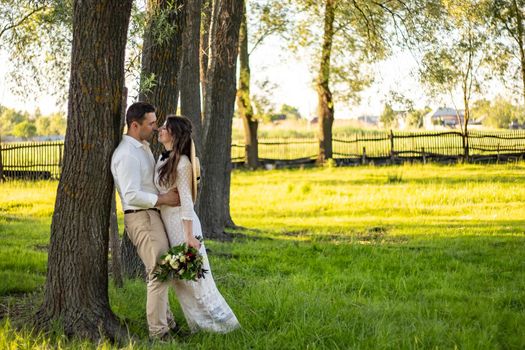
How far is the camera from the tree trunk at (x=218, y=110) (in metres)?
15.3

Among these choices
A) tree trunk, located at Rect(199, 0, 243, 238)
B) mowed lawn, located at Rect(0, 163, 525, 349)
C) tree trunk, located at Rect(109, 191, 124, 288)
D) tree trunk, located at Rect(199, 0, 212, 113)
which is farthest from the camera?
tree trunk, located at Rect(199, 0, 212, 113)

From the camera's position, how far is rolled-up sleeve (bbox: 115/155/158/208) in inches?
265

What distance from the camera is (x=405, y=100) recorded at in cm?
1822

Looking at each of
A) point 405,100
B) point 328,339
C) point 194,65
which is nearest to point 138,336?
point 328,339

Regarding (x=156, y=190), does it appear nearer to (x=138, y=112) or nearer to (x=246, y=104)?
(x=138, y=112)

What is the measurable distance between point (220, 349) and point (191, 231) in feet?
3.46

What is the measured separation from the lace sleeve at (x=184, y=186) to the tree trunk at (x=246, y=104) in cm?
2252

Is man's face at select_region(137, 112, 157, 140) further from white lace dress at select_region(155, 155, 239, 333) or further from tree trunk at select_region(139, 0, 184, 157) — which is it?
tree trunk at select_region(139, 0, 184, 157)

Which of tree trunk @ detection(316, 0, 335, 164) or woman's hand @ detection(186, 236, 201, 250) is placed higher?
tree trunk @ detection(316, 0, 335, 164)

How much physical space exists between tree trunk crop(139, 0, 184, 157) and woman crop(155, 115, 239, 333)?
2639mm

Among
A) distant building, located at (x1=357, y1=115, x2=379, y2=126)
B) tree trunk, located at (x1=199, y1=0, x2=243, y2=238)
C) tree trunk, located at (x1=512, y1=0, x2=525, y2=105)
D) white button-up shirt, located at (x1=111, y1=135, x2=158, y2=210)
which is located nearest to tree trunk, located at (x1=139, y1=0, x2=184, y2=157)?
white button-up shirt, located at (x1=111, y1=135, x2=158, y2=210)

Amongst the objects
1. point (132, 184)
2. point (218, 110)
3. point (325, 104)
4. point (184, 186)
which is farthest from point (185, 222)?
point (325, 104)

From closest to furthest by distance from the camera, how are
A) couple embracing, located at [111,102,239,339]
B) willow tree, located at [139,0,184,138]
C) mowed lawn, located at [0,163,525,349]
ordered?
couple embracing, located at [111,102,239,339] → mowed lawn, located at [0,163,525,349] → willow tree, located at [139,0,184,138]

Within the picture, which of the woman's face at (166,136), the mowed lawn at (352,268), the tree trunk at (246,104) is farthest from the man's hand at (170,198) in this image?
the tree trunk at (246,104)
